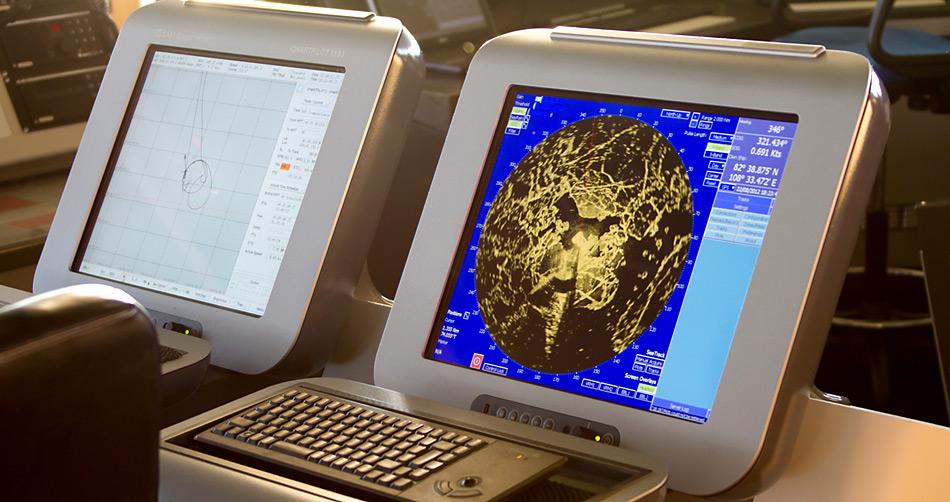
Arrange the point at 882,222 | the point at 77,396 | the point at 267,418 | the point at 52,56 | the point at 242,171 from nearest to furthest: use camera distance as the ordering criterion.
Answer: the point at 77,396, the point at 267,418, the point at 242,171, the point at 52,56, the point at 882,222

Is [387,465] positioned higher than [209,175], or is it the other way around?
[209,175]

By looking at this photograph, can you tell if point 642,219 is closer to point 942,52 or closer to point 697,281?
point 697,281

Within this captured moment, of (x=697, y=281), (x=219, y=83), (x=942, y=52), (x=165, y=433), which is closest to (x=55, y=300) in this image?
(x=165, y=433)

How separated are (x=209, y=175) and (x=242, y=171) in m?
0.04

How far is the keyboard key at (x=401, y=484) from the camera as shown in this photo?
2.67 feet

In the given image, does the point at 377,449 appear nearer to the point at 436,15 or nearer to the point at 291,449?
the point at 291,449

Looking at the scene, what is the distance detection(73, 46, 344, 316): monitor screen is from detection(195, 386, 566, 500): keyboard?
0.77 ft

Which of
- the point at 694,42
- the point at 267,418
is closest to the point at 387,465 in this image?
the point at 267,418

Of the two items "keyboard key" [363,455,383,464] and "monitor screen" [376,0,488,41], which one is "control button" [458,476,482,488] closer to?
"keyboard key" [363,455,383,464]

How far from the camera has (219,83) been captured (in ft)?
4.10

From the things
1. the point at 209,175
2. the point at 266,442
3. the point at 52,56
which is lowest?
the point at 266,442

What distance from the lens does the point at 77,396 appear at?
0.53 meters

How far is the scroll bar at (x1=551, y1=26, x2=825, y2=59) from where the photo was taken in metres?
0.93

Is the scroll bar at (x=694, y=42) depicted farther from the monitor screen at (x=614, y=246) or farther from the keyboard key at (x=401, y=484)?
the keyboard key at (x=401, y=484)
